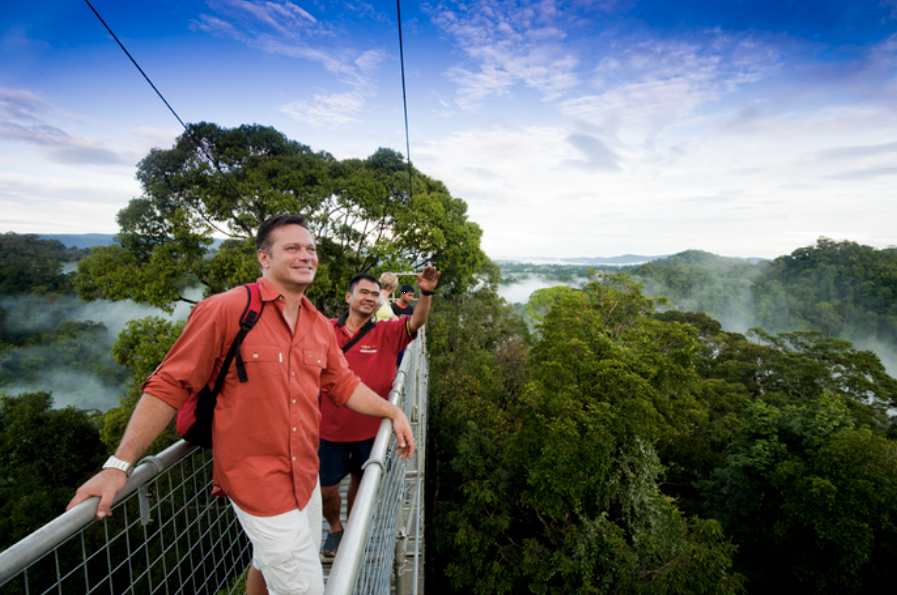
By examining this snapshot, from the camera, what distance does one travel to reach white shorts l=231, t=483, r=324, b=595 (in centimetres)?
151

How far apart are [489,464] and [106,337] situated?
3065 cm

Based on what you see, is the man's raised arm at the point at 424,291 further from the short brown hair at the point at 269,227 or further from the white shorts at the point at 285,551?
the white shorts at the point at 285,551

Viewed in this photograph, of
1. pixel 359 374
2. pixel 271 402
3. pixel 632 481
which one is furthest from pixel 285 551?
pixel 632 481

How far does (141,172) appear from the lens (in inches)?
449

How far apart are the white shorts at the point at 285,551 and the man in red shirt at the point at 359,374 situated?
44.1 inches

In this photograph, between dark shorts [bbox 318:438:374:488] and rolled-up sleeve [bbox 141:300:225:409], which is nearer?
rolled-up sleeve [bbox 141:300:225:409]

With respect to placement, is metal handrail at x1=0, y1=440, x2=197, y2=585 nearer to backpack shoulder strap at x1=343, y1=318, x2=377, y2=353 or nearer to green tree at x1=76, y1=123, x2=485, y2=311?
backpack shoulder strap at x1=343, y1=318, x2=377, y2=353

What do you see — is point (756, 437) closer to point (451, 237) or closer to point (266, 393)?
point (451, 237)

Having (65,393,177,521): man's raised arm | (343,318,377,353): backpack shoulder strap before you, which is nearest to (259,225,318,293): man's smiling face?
(65,393,177,521): man's raised arm

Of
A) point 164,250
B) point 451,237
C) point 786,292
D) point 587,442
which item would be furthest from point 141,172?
point 786,292

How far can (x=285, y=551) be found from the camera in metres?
1.54

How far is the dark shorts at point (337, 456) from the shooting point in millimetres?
2770

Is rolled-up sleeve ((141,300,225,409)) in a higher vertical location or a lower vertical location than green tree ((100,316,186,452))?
higher

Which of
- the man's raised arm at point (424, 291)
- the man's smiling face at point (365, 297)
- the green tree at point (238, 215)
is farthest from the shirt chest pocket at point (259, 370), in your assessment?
the green tree at point (238, 215)
